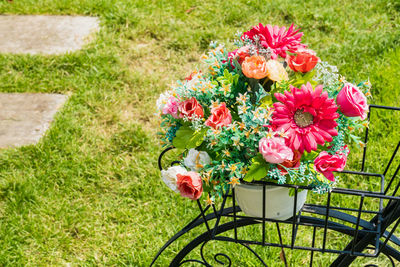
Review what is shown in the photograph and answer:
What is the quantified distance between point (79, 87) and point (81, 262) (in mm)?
1308

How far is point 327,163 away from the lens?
115cm

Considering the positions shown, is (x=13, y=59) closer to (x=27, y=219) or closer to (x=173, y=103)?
(x=27, y=219)

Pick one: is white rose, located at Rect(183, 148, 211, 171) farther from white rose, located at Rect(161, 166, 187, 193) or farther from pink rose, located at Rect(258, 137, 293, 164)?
pink rose, located at Rect(258, 137, 293, 164)

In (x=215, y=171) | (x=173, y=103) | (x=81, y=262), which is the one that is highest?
(x=173, y=103)

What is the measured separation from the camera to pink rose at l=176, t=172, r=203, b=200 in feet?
3.92

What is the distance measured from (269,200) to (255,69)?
1.23 ft

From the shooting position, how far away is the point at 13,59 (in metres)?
3.30

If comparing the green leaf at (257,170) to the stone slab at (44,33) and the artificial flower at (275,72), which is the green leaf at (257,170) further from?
the stone slab at (44,33)

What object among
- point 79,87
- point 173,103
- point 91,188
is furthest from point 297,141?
point 79,87

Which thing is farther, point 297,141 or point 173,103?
point 173,103

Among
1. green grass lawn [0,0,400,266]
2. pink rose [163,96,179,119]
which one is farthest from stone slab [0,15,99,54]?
pink rose [163,96,179,119]

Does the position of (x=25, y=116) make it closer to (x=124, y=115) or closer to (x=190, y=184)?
(x=124, y=115)

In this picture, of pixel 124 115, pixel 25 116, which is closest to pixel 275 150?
pixel 124 115

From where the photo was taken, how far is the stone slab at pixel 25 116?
2811mm
